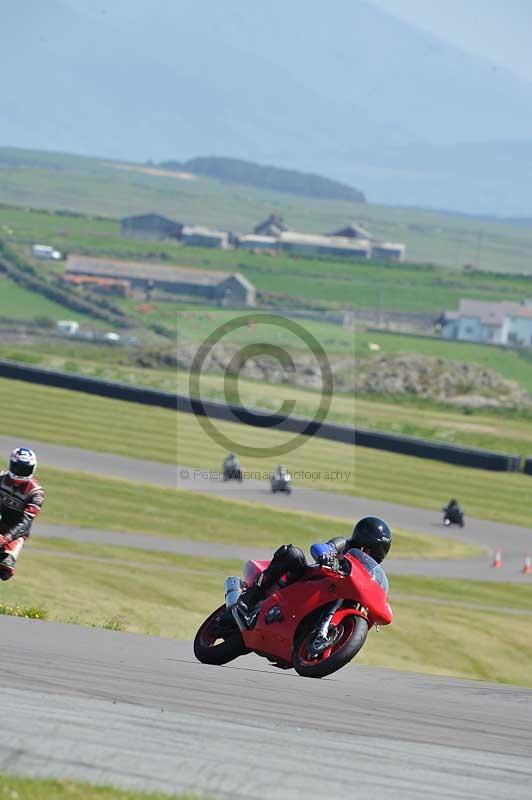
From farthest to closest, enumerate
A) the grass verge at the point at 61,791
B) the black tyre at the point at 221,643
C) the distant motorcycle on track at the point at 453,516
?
the distant motorcycle on track at the point at 453,516 → the black tyre at the point at 221,643 → the grass verge at the point at 61,791

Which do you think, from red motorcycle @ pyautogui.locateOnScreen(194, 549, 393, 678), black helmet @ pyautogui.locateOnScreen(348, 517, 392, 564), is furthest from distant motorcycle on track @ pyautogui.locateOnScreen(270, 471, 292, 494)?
black helmet @ pyautogui.locateOnScreen(348, 517, 392, 564)

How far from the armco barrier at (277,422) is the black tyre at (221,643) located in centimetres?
4145

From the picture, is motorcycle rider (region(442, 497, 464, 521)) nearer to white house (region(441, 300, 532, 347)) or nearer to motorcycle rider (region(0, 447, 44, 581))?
motorcycle rider (region(0, 447, 44, 581))

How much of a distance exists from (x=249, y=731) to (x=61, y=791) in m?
1.73

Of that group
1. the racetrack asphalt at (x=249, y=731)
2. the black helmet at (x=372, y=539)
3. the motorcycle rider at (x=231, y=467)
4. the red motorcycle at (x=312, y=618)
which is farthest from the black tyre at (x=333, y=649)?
the motorcycle rider at (x=231, y=467)

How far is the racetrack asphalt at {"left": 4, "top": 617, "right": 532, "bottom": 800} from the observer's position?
6.84 m

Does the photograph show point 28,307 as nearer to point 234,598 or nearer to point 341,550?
point 234,598

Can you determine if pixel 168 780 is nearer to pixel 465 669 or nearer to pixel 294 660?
pixel 294 660

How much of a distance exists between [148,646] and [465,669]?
447 inches

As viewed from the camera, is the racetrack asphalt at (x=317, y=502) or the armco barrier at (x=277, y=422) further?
the armco barrier at (x=277, y=422)

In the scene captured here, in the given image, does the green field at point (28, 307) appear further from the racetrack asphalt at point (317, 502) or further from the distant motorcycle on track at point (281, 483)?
the distant motorcycle on track at point (281, 483)

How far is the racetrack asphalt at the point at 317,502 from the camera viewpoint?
39.8 meters

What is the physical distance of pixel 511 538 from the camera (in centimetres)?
4244

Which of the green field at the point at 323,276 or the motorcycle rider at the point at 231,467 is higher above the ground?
the green field at the point at 323,276
